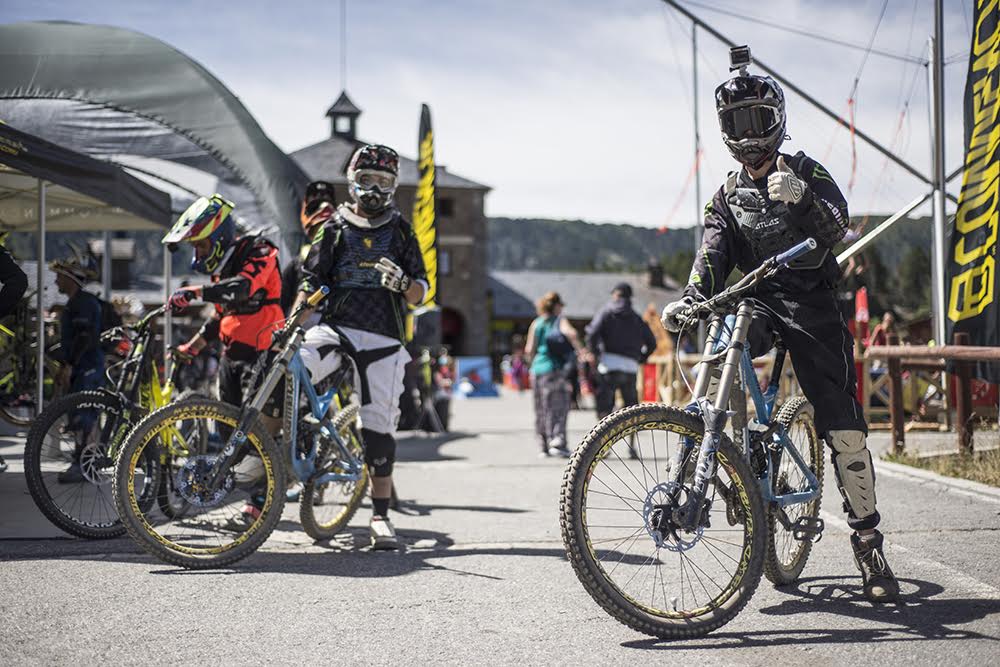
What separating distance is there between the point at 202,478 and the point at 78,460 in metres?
1.03

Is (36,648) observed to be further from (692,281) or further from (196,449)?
(692,281)

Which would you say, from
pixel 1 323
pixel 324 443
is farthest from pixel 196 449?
pixel 1 323

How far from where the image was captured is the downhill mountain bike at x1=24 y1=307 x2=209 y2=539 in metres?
5.05

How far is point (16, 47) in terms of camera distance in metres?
10.7

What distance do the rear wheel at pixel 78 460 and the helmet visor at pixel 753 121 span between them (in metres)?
3.13

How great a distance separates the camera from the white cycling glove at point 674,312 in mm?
3684

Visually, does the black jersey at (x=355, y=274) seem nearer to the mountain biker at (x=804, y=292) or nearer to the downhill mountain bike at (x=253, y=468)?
the downhill mountain bike at (x=253, y=468)

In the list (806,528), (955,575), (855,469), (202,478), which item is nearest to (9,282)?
(202,478)

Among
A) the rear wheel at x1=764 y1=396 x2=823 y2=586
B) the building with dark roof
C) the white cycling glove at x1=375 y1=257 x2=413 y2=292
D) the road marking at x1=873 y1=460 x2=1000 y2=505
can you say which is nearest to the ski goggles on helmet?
the white cycling glove at x1=375 y1=257 x2=413 y2=292

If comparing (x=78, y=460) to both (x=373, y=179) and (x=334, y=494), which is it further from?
(x=373, y=179)

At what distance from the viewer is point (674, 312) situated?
12.1 feet

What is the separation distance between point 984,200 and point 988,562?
11.6ft

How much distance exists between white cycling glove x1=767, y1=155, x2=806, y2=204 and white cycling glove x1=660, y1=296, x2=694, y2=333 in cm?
46

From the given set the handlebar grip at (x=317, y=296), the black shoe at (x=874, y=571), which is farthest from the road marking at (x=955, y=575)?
the handlebar grip at (x=317, y=296)
